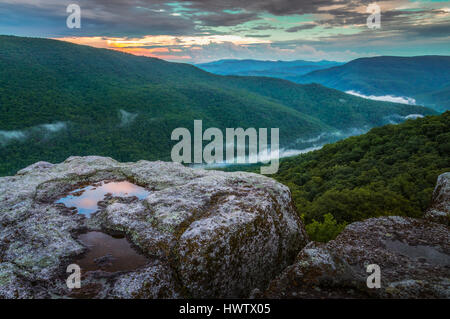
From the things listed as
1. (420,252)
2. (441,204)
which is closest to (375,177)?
(441,204)

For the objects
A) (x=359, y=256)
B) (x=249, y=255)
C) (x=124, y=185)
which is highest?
(x=124, y=185)

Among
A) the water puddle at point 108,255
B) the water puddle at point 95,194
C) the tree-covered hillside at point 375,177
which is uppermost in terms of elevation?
the water puddle at point 95,194

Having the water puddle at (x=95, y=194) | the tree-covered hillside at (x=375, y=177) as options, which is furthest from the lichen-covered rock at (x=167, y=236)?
the tree-covered hillside at (x=375, y=177)

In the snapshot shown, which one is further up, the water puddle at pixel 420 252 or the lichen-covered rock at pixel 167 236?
the lichen-covered rock at pixel 167 236

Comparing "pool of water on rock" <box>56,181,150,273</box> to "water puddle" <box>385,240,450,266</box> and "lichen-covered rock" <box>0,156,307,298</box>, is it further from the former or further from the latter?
"water puddle" <box>385,240,450,266</box>

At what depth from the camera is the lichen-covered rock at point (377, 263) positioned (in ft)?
36.0

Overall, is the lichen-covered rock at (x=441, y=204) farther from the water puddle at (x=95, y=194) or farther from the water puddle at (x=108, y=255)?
the water puddle at (x=95, y=194)

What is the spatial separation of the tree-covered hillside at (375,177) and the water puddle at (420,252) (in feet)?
19.3

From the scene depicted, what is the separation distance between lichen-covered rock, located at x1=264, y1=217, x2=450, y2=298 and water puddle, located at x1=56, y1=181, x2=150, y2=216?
10.2m
